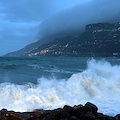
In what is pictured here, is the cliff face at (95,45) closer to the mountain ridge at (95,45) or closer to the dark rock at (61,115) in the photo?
the mountain ridge at (95,45)

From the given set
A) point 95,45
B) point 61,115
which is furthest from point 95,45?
point 61,115

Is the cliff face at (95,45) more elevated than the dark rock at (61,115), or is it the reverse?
the cliff face at (95,45)

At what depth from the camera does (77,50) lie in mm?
166125

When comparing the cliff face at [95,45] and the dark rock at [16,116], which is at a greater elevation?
the cliff face at [95,45]

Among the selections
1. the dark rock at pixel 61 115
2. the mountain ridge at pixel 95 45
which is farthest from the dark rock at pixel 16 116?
the mountain ridge at pixel 95 45

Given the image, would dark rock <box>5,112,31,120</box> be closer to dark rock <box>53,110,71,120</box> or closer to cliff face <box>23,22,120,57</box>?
dark rock <box>53,110,71,120</box>

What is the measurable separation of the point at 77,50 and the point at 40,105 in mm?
154804

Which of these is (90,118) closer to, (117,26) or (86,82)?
(86,82)

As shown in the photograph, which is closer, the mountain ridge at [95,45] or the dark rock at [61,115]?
the dark rock at [61,115]

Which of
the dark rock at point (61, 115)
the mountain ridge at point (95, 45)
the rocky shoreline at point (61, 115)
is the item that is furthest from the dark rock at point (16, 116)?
the mountain ridge at point (95, 45)

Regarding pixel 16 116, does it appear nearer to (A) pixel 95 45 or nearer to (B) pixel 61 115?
(B) pixel 61 115

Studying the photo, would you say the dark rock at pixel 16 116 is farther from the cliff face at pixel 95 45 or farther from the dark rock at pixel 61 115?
the cliff face at pixel 95 45

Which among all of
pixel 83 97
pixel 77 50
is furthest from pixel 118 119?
pixel 77 50

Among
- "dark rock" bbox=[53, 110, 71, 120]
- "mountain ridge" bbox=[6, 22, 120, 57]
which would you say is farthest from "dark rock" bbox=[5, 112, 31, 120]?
"mountain ridge" bbox=[6, 22, 120, 57]
